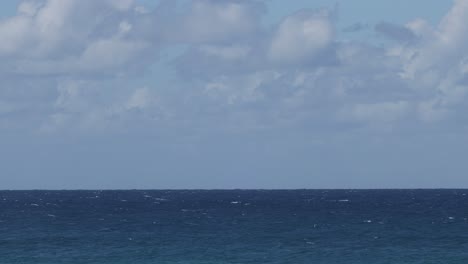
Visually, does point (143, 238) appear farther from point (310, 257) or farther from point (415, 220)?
point (415, 220)

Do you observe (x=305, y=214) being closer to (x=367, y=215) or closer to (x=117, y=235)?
Answer: (x=367, y=215)

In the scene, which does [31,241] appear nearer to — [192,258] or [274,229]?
[192,258]

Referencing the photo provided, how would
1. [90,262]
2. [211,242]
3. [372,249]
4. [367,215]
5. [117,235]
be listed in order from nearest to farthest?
[90,262]
[372,249]
[211,242]
[117,235]
[367,215]

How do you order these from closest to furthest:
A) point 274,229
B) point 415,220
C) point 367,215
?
point 274,229 < point 415,220 < point 367,215

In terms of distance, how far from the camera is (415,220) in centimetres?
12044

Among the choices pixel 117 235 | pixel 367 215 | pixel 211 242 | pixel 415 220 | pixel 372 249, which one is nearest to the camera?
pixel 372 249

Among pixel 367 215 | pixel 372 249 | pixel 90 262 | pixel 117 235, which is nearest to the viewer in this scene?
pixel 90 262

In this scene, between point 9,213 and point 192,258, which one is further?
point 9,213

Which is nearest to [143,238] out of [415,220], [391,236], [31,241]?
[31,241]

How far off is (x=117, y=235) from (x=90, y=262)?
20.8m

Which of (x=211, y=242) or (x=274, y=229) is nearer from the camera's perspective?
(x=211, y=242)

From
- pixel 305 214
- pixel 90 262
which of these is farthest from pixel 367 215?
pixel 90 262

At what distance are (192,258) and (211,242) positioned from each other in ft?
40.6

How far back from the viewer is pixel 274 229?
106250 millimetres
